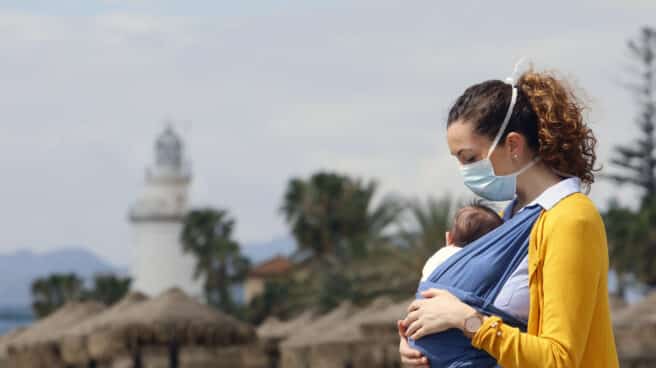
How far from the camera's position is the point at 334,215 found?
51.5 m

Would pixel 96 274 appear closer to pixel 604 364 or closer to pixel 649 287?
pixel 649 287

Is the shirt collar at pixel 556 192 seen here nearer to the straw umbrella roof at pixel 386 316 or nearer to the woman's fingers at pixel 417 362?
the woman's fingers at pixel 417 362

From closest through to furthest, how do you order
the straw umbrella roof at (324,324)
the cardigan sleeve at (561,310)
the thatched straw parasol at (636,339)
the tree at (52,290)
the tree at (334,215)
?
the cardigan sleeve at (561,310) < the thatched straw parasol at (636,339) < the straw umbrella roof at (324,324) < the tree at (334,215) < the tree at (52,290)

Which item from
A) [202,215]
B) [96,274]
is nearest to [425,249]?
[202,215]

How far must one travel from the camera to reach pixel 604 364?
3.01 meters

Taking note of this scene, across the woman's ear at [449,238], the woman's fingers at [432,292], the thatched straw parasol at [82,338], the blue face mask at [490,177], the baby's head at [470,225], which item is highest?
the blue face mask at [490,177]

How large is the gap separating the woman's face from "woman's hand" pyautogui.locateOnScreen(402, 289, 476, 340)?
300mm

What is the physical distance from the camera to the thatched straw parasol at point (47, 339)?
21859mm

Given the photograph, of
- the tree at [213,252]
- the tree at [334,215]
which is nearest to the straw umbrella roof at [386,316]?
the tree at [334,215]

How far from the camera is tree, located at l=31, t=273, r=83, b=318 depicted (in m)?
70.6

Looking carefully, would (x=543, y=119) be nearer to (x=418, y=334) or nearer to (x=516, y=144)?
(x=516, y=144)

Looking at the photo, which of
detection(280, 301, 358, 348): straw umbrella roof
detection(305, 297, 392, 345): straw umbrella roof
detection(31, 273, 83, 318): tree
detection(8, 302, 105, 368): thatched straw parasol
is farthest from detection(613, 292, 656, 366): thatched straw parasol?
detection(31, 273, 83, 318): tree

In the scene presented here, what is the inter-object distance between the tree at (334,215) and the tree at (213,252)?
34.5 ft

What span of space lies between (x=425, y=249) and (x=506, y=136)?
1394 inches
